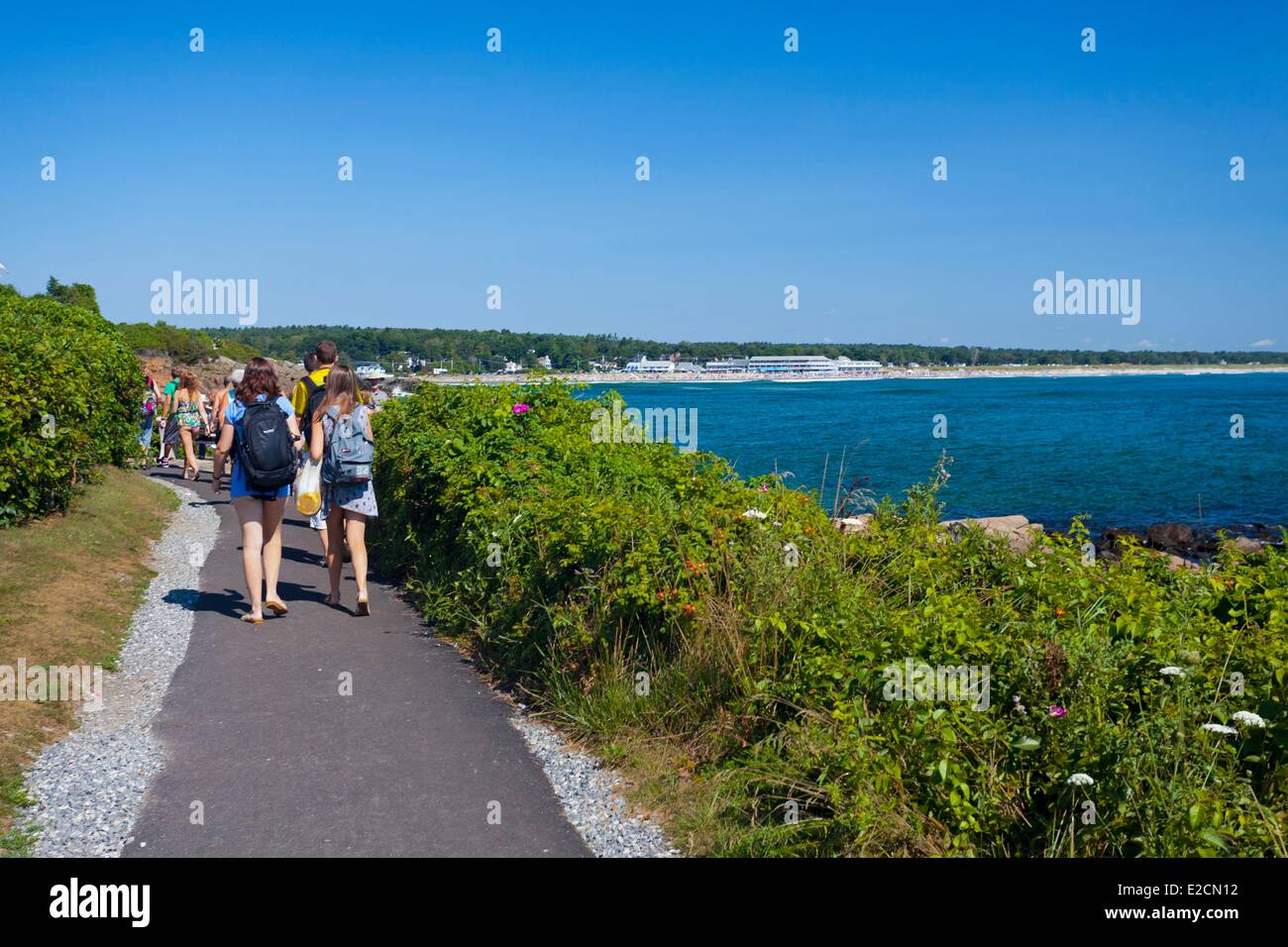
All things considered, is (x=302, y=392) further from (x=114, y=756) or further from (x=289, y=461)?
(x=114, y=756)

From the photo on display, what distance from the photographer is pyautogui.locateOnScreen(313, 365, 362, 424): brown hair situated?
953 centimetres

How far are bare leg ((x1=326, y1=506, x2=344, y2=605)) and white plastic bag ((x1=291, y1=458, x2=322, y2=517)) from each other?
379 mm

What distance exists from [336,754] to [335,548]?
386 cm

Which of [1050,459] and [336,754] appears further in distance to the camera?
[1050,459]

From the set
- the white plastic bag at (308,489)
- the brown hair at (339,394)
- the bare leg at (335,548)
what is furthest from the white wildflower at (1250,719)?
the bare leg at (335,548)

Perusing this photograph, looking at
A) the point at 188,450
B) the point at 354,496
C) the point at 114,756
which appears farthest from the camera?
the point at 188,450

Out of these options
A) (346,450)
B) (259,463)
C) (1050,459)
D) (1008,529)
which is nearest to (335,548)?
(346,450)

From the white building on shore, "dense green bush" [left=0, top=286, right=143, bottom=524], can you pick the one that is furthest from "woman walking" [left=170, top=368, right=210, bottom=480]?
the white building on shore

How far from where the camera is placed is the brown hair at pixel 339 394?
9531mm

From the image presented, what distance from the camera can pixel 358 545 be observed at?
9641mm

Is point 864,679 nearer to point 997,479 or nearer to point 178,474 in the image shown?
point 178,474

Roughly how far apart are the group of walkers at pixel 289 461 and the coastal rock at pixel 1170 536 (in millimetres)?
18442

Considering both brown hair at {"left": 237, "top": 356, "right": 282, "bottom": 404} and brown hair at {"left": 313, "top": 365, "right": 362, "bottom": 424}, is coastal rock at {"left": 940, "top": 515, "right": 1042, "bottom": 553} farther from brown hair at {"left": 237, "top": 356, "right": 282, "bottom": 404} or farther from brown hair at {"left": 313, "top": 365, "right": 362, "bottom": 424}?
brown hair at {"left": 237, "top": 356, "right": 282, "bottom": 404}
